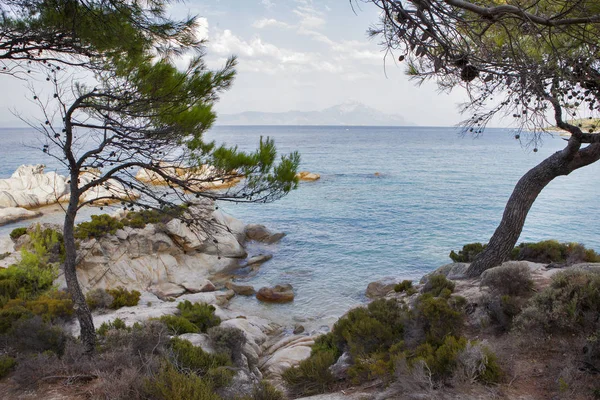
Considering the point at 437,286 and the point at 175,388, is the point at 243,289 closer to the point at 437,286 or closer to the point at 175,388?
the point at 437,286

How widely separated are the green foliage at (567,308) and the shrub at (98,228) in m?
13.3

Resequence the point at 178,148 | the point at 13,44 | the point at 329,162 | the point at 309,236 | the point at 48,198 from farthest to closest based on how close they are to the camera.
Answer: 1. the point at 329,162
2. the point at 48,198
3. the point at 309,236
4. the point at 178,148
5. the point at 13,44

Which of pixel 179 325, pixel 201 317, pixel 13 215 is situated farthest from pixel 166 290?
pixel 13 215

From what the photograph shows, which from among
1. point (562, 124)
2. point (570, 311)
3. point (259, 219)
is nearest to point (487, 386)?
point (570, 311)

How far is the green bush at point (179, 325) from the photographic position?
317 inches

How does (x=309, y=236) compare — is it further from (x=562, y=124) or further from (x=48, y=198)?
(x=48, y=198)

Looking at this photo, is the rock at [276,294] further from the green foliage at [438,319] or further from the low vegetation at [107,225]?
the green foliage at [438,319]

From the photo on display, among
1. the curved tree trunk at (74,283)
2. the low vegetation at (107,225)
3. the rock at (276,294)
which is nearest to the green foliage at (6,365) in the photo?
the curved tree trunk at (74,283)

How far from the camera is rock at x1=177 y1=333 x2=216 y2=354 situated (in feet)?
24.2

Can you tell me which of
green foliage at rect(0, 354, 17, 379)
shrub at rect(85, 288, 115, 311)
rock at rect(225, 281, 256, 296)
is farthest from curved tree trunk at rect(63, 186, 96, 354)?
rock at rect(225, 281, 256, 296)

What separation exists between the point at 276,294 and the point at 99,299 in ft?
18.8

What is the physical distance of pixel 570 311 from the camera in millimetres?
4980

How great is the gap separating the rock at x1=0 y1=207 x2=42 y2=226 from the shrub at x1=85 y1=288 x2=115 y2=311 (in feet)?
52.4

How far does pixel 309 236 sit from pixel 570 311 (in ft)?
52.5
